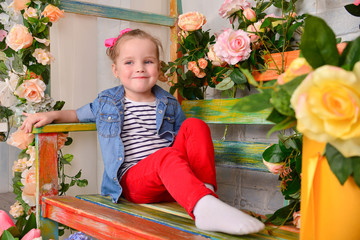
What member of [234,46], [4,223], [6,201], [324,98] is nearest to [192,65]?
[234,46]

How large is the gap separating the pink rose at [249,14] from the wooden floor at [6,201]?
1.93 meters

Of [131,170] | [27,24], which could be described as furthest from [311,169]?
[27,24]

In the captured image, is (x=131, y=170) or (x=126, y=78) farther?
(x=126, y=78)

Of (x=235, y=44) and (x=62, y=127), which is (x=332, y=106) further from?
(x=62, y=127)

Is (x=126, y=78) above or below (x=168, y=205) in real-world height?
above

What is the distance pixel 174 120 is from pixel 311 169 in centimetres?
100

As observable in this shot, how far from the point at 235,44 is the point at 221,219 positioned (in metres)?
0.69

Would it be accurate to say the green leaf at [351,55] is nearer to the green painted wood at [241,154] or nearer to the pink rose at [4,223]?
the green painted wood at [241,154]

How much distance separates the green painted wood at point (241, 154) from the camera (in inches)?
61.4

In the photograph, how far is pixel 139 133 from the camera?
1.62 metres

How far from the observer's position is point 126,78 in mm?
1615

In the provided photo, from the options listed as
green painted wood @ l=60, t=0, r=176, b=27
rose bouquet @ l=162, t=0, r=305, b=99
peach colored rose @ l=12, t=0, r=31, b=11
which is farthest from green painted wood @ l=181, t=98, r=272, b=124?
peach colored rose @ l=12, t=0, r=31, b=11

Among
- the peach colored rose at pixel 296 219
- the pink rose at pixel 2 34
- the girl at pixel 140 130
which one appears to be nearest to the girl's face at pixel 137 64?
the girl at pixel 140 130

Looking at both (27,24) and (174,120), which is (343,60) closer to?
(174,120)
